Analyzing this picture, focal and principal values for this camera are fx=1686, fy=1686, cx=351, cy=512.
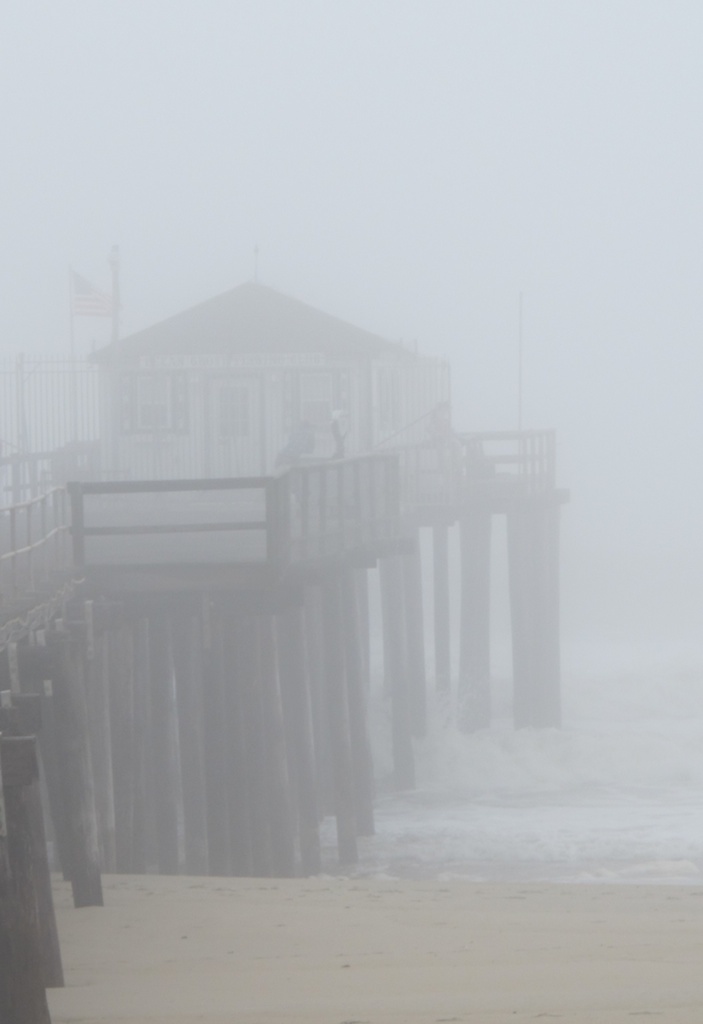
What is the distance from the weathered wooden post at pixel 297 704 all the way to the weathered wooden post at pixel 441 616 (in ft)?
32.6

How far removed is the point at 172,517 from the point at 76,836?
1297 centimetres

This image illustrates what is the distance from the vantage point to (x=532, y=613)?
25156mm

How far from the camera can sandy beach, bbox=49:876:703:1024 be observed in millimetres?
5801

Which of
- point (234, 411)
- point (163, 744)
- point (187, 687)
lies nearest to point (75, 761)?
point (163, 744)

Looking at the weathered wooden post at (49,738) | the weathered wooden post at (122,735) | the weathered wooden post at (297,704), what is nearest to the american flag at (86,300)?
the weathered wooden post at (297,704)

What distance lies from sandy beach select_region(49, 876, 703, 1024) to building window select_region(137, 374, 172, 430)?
16.7 meters

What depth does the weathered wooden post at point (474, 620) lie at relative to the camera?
24672mm

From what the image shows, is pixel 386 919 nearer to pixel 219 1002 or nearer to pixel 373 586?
pixel 219 1002

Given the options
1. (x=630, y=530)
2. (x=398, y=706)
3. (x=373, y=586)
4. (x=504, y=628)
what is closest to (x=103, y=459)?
(x=398, y=706)

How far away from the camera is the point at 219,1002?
239 inches

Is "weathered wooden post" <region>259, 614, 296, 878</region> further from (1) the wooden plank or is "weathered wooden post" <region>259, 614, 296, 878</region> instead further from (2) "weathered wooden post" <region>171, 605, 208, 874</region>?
(1) the wooden plank

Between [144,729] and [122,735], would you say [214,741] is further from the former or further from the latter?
[122,735]

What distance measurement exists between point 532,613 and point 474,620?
3.08 ft

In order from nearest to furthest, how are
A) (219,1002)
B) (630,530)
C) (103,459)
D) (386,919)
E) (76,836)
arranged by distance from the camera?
(219,1002) → (386,919) → (76,836) → (103,459) → (630,530)
